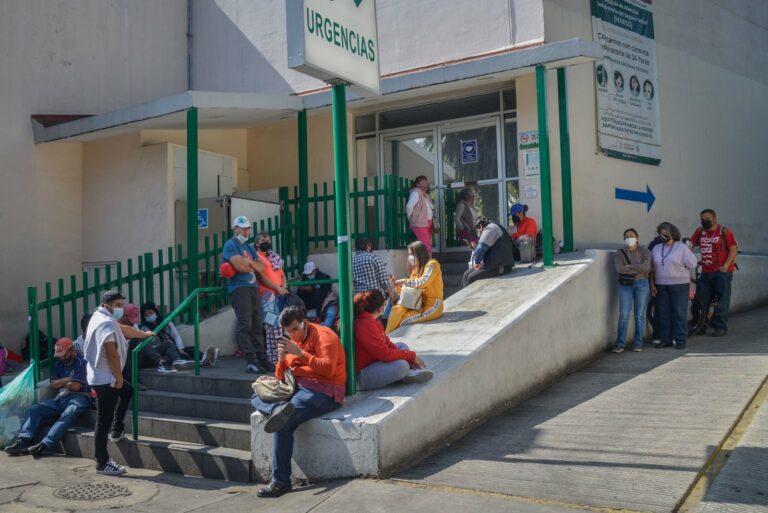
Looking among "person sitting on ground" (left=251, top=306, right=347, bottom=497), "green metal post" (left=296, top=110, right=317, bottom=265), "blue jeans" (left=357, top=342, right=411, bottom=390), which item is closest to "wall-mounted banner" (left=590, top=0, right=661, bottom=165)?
"green metal post" (left=296, top=110, right=317, bottom=265)

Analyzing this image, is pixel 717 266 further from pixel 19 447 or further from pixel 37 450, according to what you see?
pixel 19 447

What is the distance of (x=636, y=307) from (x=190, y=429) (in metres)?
5.51

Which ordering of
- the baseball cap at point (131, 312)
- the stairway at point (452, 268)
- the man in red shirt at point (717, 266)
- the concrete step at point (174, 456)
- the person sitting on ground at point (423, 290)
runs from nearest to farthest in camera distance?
1. the concrete step at point (174, 456)
2. the person sitting on ground at point (423, 290)
3. the baseball cap at point (131, 312)
4. the man in red shirt at point (717, 266)
5. the stairway at point (452, 268)

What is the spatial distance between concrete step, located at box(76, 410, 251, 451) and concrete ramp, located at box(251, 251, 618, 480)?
50 centimetres

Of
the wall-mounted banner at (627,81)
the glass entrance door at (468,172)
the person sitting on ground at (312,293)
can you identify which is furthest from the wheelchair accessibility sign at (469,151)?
the person sitting on ground at (312,293)

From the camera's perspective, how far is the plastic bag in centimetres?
772

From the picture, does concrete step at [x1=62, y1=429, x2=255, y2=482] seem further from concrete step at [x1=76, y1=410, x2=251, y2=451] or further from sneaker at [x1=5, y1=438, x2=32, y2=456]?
sneaker at [x1=5, y1=438, x2=32, y2=456]

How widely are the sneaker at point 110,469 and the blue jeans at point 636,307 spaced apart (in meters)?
5.75

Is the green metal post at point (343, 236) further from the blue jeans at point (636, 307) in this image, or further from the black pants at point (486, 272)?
the blue jeans at point (636, 307)

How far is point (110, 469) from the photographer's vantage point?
6637 millimetres

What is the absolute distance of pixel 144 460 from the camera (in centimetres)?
686

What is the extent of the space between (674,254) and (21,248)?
9238mm

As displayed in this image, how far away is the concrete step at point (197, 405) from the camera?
6973mm

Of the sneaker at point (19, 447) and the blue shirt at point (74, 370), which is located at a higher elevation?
the blue shirt at point (74, 370)
